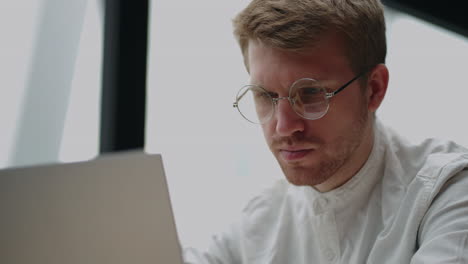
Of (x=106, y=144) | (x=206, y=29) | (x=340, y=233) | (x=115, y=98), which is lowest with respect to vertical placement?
(x=340, y=233)

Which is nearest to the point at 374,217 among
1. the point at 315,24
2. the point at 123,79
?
the point at 315,24

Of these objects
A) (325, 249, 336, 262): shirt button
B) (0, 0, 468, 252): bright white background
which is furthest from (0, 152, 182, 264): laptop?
(0, 0, 468, 252): bright white background

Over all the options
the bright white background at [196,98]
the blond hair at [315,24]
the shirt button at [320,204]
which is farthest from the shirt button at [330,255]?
the blond hair at [315,24]

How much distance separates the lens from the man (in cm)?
125

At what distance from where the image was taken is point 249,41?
1430 millimetres

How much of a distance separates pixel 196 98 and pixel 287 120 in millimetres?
967

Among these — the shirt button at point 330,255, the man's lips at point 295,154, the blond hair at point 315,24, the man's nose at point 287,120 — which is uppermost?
the blond hair at point 315,24

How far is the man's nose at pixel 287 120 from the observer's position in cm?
130

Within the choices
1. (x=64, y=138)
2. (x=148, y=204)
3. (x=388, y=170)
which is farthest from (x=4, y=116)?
(x=388, y=170)

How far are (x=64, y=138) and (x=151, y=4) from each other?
75 centimetres

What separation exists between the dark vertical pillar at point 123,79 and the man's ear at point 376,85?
3.47 feet

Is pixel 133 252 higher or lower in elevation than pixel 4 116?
lower

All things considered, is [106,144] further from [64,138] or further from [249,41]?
[249,41]

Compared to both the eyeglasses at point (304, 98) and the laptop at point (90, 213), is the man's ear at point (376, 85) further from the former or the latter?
the laptop at point (90, 213)
